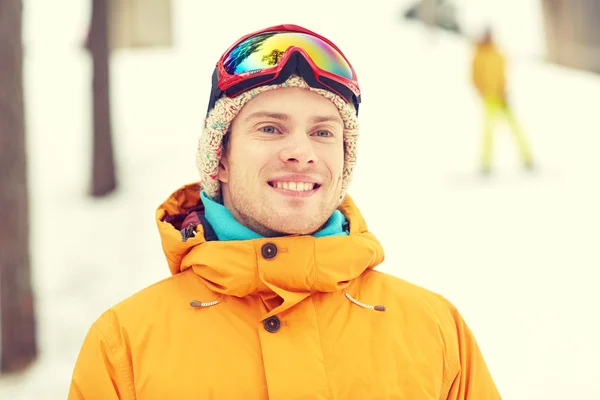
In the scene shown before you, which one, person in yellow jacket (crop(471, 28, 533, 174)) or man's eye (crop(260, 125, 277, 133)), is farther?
person in yellow jacket (crop(471, 28, 533, 174))

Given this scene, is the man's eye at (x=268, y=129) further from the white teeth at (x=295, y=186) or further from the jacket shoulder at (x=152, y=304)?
the jacket shoulder at (x=152, y=304)

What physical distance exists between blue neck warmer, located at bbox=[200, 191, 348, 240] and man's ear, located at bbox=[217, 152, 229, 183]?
72 mm

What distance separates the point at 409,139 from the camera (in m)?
4.97

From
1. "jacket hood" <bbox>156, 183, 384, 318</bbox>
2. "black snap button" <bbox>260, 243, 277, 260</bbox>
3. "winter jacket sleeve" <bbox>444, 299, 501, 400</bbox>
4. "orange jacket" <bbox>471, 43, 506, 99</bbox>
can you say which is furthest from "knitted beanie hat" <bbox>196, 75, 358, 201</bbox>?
"orange jacket" <bbox>471, 43, 506, 99</bbox>

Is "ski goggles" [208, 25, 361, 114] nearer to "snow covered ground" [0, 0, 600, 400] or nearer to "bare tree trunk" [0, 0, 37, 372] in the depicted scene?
"bare tree trunk" [0, 0, 37, 372]

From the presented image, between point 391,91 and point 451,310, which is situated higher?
point 391,91

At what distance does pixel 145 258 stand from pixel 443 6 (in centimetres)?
449

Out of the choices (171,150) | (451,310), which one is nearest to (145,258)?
(171,150)

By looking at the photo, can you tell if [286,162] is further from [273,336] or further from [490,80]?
[490,80]

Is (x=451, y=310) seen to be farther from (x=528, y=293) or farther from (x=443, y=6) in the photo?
(x=443, y=6)

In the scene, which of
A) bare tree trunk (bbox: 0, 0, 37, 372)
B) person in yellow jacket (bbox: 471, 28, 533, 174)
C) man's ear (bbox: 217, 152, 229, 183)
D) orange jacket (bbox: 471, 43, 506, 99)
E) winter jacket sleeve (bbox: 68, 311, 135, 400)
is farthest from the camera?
orange jacket (bbox: 471, 43, 506, 99)

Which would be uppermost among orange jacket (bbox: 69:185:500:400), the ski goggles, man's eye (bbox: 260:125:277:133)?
the ski goggles

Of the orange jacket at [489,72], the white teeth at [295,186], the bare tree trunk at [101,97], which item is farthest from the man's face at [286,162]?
the orange jacket at [489,72]

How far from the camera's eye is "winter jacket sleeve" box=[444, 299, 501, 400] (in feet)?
4.82
